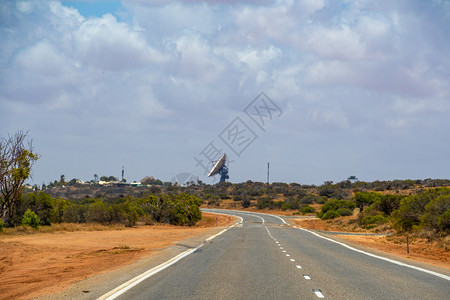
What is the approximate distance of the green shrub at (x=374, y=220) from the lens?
4818cm

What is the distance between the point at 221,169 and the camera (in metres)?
118

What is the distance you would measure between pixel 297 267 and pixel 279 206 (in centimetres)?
8682

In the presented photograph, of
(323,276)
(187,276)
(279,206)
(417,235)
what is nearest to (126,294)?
(187,276)

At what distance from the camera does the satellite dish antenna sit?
11150cm

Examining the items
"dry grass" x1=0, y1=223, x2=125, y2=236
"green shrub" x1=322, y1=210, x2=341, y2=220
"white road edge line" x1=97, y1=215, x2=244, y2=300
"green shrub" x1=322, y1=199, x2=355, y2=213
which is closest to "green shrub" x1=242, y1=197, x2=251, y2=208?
"green shrub" x1=322, y1=199, x2=355, y2=213

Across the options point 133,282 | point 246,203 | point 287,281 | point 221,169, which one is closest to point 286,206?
point 246,203

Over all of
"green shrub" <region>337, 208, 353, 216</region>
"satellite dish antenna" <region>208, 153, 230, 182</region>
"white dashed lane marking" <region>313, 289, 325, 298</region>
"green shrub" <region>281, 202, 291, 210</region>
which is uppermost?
"satellite dish antenna" <region>208, 153, 230, 182</region>

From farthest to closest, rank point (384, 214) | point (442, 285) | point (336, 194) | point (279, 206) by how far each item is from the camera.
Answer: point (336, 194) < point (279, 206) < point (384, 214) < point (442, 285)

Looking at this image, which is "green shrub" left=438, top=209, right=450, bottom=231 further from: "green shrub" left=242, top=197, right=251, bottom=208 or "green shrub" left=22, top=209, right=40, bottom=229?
"green shrub" left=242, top=197, right=251, bottom=208

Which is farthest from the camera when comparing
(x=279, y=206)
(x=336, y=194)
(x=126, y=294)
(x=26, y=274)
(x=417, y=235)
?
(x=336, y=194)

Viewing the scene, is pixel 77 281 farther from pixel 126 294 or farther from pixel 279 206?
pixel 279 206

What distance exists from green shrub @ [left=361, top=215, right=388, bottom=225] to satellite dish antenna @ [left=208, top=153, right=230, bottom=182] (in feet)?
205

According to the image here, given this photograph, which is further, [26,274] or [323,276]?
[26,274]

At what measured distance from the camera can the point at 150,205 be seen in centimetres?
5562
